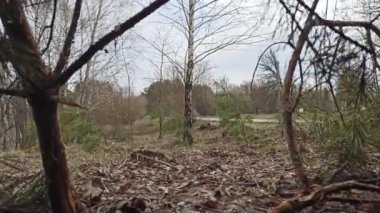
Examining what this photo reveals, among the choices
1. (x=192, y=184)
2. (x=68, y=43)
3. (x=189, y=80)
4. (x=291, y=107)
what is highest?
(x=189, y=80)

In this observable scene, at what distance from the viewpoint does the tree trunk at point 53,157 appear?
9.09 ft

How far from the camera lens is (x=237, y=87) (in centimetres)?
1393

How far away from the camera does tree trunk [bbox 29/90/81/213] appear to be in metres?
2.77

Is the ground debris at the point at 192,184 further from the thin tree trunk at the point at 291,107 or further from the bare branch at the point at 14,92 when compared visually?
the bare branch at the point at 14,92

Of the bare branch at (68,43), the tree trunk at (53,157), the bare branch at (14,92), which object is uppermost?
the bare branch at (68,43)

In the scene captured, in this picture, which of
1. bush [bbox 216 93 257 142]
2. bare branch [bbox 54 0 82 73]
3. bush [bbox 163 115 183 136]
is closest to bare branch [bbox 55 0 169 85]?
bare branch [bbox 54 0 82 73]

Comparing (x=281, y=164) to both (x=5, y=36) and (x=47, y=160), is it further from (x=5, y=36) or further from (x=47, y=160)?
(x=5, y=36)

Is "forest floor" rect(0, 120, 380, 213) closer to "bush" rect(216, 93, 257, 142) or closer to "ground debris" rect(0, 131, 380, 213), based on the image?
"ground debris" rect(0, 131, 380, 213)

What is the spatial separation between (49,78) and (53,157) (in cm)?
49

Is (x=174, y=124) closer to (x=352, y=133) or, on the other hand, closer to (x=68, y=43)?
(x=352, y=133)

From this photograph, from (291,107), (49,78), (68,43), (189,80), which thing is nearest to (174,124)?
(189,80)

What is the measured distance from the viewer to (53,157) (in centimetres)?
283

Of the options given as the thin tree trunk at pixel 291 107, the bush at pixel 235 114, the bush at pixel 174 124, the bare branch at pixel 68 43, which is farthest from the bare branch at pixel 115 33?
the bush at pixel 174 124

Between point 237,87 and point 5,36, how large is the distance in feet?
39.4
